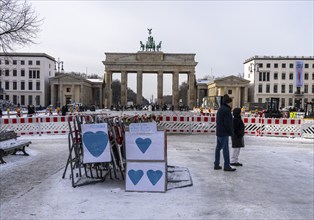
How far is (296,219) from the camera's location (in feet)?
21.0

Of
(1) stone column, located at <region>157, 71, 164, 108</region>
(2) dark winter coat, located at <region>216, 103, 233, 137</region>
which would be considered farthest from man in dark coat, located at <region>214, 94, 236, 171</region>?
(1) stone column, located at <region>157, 71, 164, 108</region>

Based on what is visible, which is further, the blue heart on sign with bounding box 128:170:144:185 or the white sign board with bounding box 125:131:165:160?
the blue heart on sign with bounding box 128:170:144:185

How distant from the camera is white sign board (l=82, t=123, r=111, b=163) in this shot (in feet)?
26.8

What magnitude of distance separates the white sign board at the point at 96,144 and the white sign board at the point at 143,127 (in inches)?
27.1

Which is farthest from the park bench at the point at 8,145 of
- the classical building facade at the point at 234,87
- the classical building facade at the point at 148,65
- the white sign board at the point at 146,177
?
the classical building facade at the point at 234,87

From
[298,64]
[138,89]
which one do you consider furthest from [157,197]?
[138,89]

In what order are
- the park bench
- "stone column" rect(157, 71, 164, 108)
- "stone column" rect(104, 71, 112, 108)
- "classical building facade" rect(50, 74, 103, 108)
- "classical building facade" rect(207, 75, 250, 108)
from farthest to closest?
"classical building facade" rect(207, 75, 250, 108), "classical building facade" rect(50, 74, 103, 108), "stone column" rect(157, 71, 164, 108), "stone column" rect(104, 71, 112, 108), the park bench

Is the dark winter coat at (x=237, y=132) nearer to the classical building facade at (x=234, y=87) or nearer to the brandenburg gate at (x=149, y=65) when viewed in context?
the brandenburg gate at (x=149, y=65)

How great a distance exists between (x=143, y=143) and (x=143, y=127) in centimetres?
33

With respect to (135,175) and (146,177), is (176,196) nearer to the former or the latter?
(146,177)

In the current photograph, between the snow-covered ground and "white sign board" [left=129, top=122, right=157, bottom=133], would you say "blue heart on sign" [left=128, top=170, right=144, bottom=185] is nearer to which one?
the snow-covered ground

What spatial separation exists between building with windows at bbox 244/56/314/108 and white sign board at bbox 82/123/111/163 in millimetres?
102424

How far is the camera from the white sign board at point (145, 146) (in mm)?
7730

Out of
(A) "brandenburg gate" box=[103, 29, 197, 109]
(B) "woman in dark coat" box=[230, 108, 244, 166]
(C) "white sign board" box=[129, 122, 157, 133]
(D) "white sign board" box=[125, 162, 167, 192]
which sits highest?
(A) "brandenburg gate" box=[103, 29, 197, 109]
